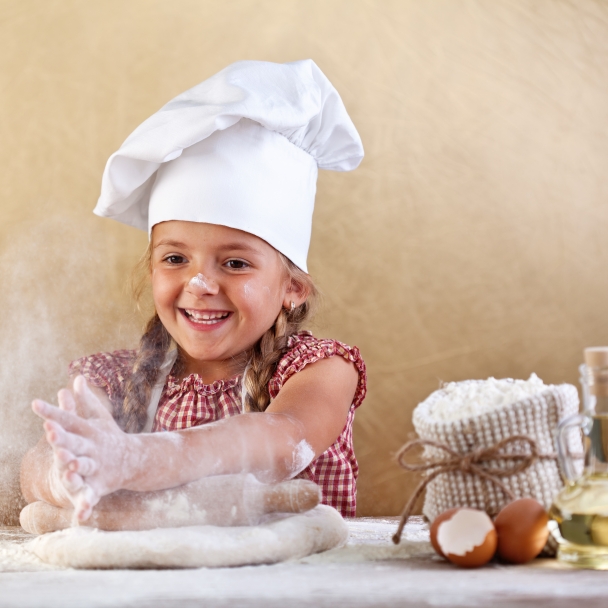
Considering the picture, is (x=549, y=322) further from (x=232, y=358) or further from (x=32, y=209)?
(x=32, y=209)

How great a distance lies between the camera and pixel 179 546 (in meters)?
0.59

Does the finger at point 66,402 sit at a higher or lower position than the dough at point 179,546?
higher

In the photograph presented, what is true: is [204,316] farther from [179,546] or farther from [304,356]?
[179,546]

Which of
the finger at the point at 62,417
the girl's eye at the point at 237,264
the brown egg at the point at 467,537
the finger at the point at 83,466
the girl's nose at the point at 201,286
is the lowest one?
the brown egg at the point at 467,537

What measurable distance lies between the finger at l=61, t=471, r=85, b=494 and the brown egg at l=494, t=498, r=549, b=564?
0.31m

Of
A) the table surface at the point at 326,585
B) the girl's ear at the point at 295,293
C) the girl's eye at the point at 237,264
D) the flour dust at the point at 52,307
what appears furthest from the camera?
the flour dust at the point at 52,307

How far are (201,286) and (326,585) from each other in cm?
55

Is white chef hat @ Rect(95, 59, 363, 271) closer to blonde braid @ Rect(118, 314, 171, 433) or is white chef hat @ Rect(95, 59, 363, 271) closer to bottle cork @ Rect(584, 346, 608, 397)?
blonde braid @ Rect(118, 314, 171, 433)

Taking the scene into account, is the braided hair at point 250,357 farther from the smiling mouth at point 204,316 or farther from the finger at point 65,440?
the finger at point 65,440

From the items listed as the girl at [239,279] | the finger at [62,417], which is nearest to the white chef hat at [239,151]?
the girl at [239,279]

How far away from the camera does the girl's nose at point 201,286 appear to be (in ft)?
3.22

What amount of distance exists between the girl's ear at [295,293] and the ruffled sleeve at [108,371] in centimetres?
26

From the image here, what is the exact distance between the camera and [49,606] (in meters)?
0.45

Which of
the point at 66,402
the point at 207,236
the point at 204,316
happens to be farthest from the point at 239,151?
the point at 66,402
